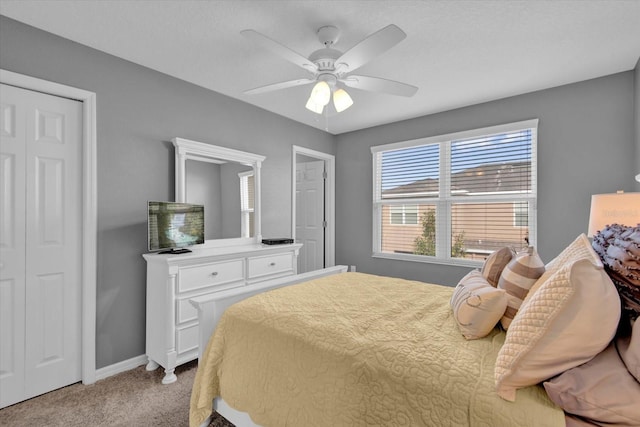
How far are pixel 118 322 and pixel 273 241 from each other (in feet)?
5.03

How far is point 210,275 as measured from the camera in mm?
2586

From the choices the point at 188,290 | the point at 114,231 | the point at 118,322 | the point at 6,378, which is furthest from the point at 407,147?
the point at 6,378

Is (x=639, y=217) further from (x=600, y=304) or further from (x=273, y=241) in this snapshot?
(x=273, y=241)

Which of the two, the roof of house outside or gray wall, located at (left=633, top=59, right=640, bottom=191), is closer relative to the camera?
gray wall, located at (left=633, top=59, right=640, bottom=191)

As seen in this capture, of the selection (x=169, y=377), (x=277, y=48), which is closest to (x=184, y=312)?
(x=169, y=377)

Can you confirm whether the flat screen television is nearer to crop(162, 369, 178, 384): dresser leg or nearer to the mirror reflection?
the mirror reflection

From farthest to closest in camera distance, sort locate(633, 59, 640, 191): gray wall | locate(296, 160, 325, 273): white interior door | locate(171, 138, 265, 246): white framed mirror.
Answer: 1. locate(296, 160, 325, 273): white interior door
2. locate(171, 138, 265, 246): white framed mirror
3. locate(633, 59, 640, 191): gray wall

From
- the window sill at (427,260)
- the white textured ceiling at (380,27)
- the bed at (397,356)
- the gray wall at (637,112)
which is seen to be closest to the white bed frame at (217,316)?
the bed at (397,356)

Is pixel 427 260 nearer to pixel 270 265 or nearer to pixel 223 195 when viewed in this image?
pixel 270 265

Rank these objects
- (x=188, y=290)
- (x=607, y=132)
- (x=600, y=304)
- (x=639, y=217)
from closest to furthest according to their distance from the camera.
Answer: (x=600, y=304) → (x=639, y=217) → (x=188, y=290) → (x=607, y=132)

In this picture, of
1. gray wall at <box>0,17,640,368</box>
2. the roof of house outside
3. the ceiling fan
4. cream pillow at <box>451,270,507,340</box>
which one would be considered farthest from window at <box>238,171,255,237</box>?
cream pillow at <box>451,270,507,340</box>

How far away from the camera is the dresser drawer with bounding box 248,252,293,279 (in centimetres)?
295

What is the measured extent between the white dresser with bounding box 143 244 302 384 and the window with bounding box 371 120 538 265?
2.31 metres

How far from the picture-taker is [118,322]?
2.46 meters
